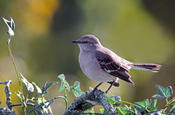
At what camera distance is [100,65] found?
2420 mm

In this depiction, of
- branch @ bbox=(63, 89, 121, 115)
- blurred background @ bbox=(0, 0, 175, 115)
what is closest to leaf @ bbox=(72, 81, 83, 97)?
branch @ bbox=(63, 89, 121, 115)

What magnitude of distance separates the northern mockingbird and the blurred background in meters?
1.88

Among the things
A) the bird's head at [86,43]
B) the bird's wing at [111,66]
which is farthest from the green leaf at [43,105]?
the bird's head at [86,43]

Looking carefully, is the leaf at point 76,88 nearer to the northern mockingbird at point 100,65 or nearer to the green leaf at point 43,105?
the green leaf at point 43,105

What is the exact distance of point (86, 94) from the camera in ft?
4.20

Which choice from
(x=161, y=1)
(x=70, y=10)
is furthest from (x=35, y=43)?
(x=161, y=1)

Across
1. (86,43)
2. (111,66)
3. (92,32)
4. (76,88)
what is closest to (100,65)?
(111,66)

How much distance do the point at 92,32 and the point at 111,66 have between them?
2.46 meters

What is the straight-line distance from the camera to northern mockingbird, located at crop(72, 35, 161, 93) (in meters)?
2.32

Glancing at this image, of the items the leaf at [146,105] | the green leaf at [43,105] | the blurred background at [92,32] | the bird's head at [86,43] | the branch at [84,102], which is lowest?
the leaf at [146,105]

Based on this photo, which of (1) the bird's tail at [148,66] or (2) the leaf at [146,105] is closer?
(2) the leaf at [146,105]

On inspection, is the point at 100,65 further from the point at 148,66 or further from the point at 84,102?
the point at 84,102

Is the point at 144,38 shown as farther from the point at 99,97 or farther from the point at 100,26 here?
the point at 99,97

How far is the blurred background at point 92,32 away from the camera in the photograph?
4.64m
